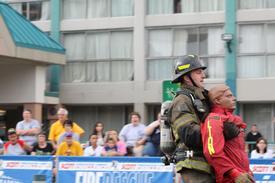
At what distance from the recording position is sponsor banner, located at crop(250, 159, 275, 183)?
10359 millimetres

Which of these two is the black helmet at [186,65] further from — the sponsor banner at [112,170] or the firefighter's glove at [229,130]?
the sponsor banner at [112,170]

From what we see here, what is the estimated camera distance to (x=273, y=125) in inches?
933

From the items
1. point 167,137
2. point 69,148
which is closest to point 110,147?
point 69,148

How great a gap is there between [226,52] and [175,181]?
46.5 feet

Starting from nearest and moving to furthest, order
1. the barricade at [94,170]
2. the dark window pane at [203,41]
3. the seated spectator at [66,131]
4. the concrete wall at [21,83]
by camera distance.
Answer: the barricade at [94,170], the seated spectator at [66,131], the concrete wall at [21,83], the dark window pane at [203,41]

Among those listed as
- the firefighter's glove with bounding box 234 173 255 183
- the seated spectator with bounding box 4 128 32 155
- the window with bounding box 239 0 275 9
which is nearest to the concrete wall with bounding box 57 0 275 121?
the window with bounding box 239 0 275 9

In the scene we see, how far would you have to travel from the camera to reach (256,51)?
24.3 meters

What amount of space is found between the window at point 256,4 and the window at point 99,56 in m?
4.60

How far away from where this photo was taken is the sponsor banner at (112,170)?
1101 cm

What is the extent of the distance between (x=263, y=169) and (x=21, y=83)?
1568 cm

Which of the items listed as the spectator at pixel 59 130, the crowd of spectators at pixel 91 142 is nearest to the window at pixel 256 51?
the crowd of spectators at pixel 91 142

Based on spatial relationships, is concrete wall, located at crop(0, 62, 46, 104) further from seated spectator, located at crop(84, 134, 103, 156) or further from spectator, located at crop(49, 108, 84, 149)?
seated spectator, located at crop(84, 134, 103, 156)

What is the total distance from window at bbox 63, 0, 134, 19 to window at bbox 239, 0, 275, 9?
4455 mm

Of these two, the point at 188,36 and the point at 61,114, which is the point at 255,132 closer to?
the point at 61,114
